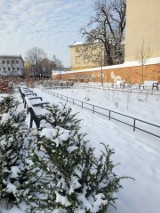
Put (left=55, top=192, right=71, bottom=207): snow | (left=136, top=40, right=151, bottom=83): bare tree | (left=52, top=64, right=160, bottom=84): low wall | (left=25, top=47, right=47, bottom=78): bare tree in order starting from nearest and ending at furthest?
1. (left=55, top=192, right=71, bottom=207): snow
2. (left=52, top=64, right=160, bottom=84): low wall
3. (left=136, top=40, right=151, bottom=83): bare tree
4. (left=25, top=47, right=47, bottom=78): bare tree

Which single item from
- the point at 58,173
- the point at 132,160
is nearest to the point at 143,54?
the point at 132,160

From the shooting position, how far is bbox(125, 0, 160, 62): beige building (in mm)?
25656

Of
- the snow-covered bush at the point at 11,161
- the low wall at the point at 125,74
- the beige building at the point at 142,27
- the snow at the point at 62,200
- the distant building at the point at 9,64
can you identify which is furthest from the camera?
the distant building at the point at 9,64

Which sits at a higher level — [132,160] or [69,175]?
[69,175]

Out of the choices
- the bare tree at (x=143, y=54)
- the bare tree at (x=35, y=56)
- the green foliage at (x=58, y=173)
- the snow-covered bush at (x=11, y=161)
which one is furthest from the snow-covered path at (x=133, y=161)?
the bare tree at (x=35, y=56)

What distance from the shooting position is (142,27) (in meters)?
27.7

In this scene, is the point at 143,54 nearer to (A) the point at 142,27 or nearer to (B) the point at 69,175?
(A) the point at 142,27

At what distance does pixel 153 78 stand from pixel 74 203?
71.0 feet

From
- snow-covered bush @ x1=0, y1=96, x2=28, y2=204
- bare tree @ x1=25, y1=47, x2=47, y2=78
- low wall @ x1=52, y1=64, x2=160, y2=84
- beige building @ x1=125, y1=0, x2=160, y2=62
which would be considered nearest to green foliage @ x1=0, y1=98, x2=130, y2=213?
snow-covered bush @ x1=0, y1=96, x2=28, y2=204

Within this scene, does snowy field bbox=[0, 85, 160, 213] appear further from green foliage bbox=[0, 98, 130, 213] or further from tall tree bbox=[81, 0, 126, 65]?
tall tree bbox=[81, 0, 126, 65]

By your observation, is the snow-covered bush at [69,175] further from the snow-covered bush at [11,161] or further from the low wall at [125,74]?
the low wall at [125,74]

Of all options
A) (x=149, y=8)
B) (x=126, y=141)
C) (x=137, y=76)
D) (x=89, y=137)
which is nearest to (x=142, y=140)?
(x=126, y=141)

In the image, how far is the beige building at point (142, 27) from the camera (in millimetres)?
25656

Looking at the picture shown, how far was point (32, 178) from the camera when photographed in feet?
11.4
